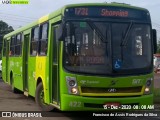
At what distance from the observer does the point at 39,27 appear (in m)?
13.0

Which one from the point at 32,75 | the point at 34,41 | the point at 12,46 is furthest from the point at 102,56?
the point at 12,46

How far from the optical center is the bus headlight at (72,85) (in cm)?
971

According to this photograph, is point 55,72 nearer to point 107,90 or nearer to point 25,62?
point 107,90

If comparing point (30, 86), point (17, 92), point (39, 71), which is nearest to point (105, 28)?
point (39, 71)

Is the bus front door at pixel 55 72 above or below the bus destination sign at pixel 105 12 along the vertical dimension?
below

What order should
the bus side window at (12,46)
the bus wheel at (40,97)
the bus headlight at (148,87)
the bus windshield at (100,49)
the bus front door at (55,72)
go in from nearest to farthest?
the bus windshield at (100,49) → the bus headlight at (148,87) → the bus front door at (55,72) → the bus wheel at (40,97) → the bus side window at (12,46)

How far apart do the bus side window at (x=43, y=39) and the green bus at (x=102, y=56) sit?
3.49 ft

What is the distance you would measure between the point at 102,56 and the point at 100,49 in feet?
0.60

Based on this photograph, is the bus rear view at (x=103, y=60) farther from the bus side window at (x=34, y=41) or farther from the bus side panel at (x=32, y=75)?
the bus side panel at (x=32, y=75)

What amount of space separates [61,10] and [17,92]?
9470 mm

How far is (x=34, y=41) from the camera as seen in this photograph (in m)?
13.7

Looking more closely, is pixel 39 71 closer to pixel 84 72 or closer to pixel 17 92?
pixel 84 72

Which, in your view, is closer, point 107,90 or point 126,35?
point 107,90

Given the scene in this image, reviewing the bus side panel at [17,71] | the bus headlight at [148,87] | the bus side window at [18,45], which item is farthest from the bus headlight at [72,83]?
the bus side window at [18,45]
